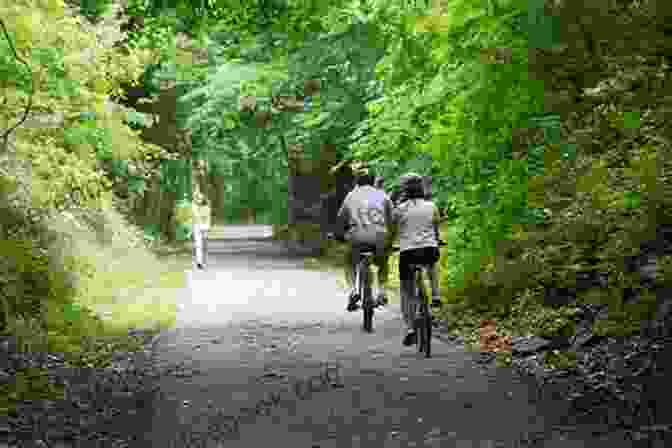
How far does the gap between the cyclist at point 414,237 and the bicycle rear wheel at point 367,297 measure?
152cm

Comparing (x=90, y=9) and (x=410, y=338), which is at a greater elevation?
(x=90, y=9)

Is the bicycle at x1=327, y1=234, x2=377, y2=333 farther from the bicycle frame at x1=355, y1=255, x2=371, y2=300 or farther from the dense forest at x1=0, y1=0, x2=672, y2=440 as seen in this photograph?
the dense forest at x1=0, y1=0, x2=672, y2=440

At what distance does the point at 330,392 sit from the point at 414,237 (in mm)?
2585

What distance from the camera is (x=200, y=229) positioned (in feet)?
83.5

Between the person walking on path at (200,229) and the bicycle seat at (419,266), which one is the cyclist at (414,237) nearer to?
the bicycle seat at (419,266)

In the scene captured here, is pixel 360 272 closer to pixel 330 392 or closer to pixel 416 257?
pixel 416 257

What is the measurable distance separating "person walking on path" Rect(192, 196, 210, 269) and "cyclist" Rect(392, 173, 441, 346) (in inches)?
588

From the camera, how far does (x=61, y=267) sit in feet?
49.9

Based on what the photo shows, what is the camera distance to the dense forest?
33.3 ft

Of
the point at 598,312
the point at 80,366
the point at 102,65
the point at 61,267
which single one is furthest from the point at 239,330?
the point at 102,65

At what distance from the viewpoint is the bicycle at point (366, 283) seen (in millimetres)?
12367

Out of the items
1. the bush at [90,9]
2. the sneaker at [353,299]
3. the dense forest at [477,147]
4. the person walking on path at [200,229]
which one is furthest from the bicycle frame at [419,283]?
the person walking on path at [200,229]

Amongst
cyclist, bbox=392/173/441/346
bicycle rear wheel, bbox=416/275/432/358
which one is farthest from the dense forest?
cyclist, bbox=392/173/441/346

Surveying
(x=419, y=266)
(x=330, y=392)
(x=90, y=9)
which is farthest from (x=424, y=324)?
(x=90, y=9)
